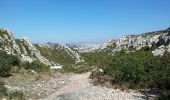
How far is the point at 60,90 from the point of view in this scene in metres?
24.6

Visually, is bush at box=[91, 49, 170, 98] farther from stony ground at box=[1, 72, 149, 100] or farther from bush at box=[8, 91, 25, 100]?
bush at box=[8, 91, 25, 100]

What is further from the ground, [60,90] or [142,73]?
[142,73]

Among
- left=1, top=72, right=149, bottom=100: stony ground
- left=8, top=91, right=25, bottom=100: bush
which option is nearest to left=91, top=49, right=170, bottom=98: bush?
left=1, top=72, right=149, bottom=100: stony ground

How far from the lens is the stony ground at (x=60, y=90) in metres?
20.3

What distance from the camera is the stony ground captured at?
20320 millimetres

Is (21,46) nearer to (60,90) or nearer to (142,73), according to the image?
(60,90)

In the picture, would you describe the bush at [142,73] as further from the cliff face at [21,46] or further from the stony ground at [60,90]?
the cliff face at [21,46]

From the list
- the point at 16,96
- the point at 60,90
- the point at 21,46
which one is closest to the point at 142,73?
the point at 60,90

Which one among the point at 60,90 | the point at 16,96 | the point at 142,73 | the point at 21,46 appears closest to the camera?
the point at 16,96

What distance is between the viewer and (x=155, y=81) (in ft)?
77.6

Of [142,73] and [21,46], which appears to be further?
[21,46]

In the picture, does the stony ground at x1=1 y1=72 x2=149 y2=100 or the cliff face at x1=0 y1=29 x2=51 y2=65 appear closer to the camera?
the stony ground at x1=1 y1=72 x2=149 y2=100

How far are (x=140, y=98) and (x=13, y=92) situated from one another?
815cm

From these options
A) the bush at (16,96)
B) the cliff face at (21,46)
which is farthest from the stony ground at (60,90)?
the cliff face at (21,46)
